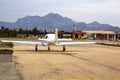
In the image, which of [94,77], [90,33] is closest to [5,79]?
[94,77]

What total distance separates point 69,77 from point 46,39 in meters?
27.3

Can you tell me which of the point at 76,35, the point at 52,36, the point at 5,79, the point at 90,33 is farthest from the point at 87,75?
the point at 90,33

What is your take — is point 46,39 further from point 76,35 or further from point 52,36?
point 76,35

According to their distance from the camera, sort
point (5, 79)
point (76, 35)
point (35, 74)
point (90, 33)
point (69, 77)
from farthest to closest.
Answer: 1. point (90, 33)
2. point (76, 35)
3. point (35, 74)
4. point (69, 77)
5. point (5, 79)

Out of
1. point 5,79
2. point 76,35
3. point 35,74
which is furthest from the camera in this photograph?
point 76,35

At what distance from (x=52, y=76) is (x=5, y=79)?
2584 mm

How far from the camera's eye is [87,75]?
59.9 feet

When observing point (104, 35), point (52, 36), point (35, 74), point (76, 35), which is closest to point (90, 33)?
point (104, 35)

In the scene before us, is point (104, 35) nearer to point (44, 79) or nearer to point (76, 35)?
point (76, 35)

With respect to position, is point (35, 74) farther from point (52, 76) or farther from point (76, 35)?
point (76, 35)

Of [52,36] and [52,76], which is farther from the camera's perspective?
[52,36]

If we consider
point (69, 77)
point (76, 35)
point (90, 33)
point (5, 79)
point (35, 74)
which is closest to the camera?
point (5, 79)

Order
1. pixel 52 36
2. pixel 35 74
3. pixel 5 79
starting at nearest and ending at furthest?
1. pixel 5 79
2. pixel 35 74
3. pixel 52 36

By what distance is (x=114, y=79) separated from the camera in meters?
16.6
